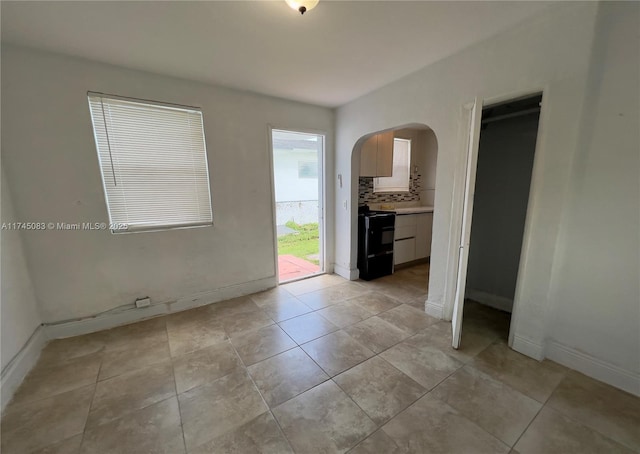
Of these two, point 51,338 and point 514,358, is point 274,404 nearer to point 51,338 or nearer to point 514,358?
point 514,358

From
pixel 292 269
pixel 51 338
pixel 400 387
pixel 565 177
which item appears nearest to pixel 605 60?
pixel 565 177

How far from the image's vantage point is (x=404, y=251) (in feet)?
13.3

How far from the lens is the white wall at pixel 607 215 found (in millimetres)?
1479

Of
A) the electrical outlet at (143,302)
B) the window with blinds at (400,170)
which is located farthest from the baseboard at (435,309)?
the electrical outlet at (143,302)

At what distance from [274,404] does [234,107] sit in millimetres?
2876

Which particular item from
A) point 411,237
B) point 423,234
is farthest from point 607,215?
point 423,234

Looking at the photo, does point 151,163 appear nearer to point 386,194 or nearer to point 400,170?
point 386,194

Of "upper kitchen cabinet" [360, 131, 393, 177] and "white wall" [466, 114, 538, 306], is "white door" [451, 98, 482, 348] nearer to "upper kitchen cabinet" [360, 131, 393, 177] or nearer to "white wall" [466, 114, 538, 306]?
"white wall" [466, 114, 538, 306]

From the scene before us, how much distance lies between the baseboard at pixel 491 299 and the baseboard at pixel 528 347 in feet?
2.59

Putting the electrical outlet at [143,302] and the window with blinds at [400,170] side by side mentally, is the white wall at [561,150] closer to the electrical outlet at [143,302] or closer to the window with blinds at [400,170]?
the window with blinds at [400,170]

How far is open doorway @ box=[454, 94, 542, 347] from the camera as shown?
237 cm

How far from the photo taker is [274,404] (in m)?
1.54

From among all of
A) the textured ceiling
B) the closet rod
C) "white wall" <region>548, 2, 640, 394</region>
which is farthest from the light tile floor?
the textured ceiling

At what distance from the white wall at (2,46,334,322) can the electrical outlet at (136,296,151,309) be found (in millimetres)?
71
